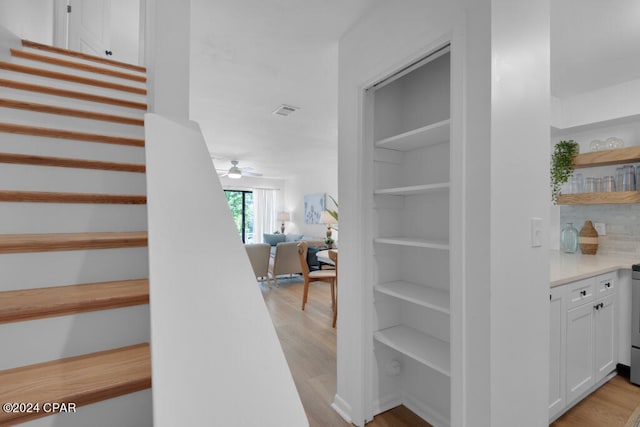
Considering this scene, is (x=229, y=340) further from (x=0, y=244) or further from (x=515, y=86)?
(x=515, y=86)

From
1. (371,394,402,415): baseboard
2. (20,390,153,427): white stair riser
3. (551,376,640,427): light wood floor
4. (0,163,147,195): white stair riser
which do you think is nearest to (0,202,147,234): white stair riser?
(0,163,147,195): white stair riser

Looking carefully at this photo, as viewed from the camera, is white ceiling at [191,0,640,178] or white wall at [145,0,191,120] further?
white ceiling at [191,0,640,178]

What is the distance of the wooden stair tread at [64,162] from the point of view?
4.43ft

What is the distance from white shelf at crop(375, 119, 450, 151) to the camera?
61.6 inches

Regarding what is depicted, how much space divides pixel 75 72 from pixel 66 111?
809 millimetres

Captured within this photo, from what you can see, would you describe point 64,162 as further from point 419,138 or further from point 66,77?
point 419,138

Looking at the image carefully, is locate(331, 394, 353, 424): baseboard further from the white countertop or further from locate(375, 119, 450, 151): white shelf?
locate(375, 119, 450, 151): white shelf

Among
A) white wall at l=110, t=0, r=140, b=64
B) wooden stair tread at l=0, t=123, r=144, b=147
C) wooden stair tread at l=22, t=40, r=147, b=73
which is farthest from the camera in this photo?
wooden stair tread at l=22, t=40, r=147, b=73

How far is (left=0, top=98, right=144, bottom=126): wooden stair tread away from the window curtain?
24.3 ft

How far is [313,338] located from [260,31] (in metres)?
2.89

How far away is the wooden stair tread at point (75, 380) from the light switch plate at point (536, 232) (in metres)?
1.64

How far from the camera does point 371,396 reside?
1986mm

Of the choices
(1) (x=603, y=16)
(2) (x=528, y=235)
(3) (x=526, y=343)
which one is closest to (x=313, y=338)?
(3) (x=526, y=343)

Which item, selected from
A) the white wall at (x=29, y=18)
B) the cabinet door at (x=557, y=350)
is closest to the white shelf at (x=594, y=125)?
the cabinet door at (x=557, y=350)
